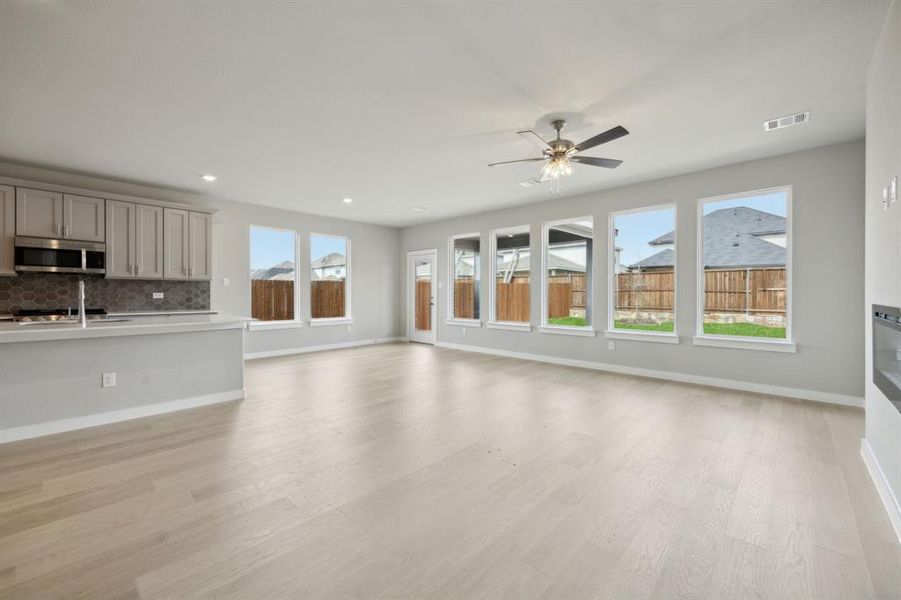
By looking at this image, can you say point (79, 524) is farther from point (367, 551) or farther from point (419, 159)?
point (419, 159)

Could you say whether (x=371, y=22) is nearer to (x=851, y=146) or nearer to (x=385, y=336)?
(x=851, y=146)

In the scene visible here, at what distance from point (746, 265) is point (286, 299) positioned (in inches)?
285

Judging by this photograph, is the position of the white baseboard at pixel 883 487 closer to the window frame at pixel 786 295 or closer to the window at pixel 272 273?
the window frame at pixel 786 295

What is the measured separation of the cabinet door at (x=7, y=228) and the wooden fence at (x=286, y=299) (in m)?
2.87

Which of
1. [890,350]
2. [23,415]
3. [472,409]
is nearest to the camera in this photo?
[890,350]

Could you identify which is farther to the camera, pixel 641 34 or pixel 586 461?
pixel 586 461

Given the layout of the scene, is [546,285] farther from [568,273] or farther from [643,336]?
[643,336]

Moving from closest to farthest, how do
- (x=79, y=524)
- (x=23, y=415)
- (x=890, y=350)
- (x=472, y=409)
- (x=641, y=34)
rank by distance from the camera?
(x=79, y=524) < (x=890, y=350) < (x=641, y=34) < (x=23, y=415) < (x=472, y=409)

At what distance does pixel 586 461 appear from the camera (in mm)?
2791

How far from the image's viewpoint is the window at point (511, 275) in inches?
284

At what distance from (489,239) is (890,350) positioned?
19.4 feet

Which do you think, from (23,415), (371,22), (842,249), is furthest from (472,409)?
(842,249)

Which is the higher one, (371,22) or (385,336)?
(371,22)

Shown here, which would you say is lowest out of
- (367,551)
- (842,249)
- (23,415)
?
(367,551)
